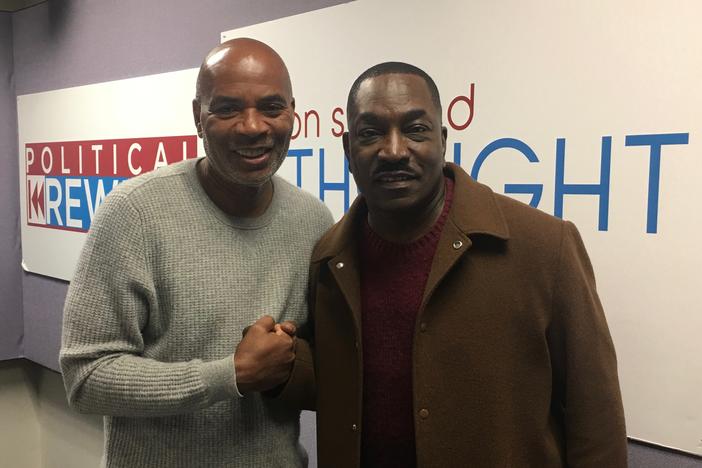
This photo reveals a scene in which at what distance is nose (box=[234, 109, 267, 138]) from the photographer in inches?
44.6

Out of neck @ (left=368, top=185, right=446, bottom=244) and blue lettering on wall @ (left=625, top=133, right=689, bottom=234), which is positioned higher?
blue lettering on wall @ (left=625, top=133, right=689, bottom=234)

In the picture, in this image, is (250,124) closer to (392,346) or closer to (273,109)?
(273,109)

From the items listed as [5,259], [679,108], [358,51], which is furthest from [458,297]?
[5,259]

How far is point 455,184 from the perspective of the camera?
115cm

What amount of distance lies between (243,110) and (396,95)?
29cm

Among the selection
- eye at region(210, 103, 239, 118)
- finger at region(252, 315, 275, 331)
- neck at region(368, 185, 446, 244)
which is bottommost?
finger at region(252, 315, 275, 331)

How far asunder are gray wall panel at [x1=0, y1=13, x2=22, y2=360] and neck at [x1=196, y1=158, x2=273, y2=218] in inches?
100

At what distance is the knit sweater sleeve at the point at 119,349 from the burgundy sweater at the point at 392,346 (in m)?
0.25

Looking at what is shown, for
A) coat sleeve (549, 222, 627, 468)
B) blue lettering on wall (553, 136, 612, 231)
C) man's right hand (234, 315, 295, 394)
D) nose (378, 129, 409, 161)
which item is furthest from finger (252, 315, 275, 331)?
blue lettering on wall (553, 136, 612, 231)

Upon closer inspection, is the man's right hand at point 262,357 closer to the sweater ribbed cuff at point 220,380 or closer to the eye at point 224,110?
the sweater ribbed cuff at point 220,380

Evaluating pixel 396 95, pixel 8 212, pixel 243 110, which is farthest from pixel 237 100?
pixel 8 212

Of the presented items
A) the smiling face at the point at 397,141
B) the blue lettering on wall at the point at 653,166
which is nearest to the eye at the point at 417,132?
the smiling face at the point at 397,141

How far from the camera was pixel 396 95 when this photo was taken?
3.47 ft

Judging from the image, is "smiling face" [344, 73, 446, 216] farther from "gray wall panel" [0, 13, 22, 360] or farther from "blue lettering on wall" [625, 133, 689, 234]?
"gray wall panel" [0, 13, 22, 360]
